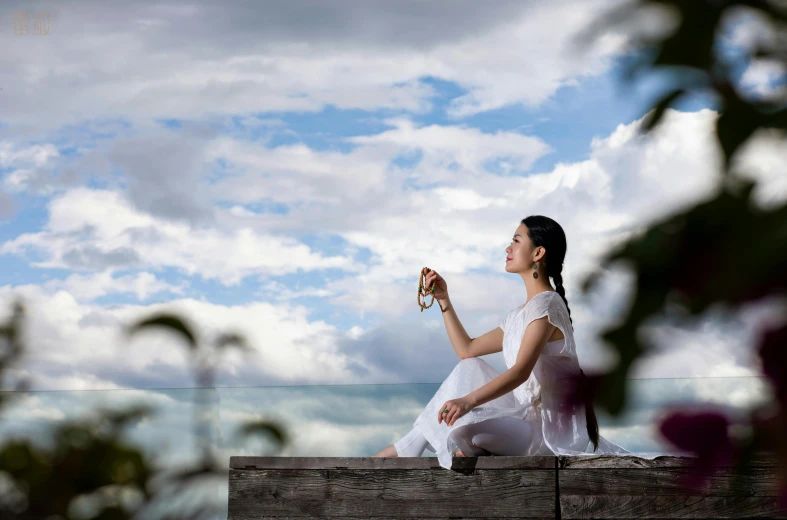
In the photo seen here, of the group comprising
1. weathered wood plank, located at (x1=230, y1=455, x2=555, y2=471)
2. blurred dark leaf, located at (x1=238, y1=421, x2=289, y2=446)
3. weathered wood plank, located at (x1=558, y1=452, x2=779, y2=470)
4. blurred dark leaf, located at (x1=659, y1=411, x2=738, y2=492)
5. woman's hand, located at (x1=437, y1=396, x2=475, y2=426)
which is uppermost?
woman's hand, located at (x1=437, y1=396, x2=475, y2=426)

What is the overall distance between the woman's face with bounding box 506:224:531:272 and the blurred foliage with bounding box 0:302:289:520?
266cm

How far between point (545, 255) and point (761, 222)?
2.78m

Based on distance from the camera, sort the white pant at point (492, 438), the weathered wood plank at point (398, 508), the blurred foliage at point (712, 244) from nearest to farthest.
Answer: the blurred foliage at point (712, 244), the weathered wood plank at point (398, 508), the white pant at point (492, 438)

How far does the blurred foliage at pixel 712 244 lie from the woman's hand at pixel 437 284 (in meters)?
2.67

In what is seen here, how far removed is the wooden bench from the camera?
242 cm

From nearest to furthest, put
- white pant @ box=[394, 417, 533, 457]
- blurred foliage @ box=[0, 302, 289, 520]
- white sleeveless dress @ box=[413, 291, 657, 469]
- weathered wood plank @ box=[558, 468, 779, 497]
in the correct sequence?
blurred foliage @ box=[0, 302, 289, 520] → weathered wood plank @ box=[558, 468, 779, 497] → white pant @ box=[394, 417, 533, 457] → white sleeveless dress @ box=[413, 291, 657, 469]

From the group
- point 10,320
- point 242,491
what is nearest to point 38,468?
point 10,320

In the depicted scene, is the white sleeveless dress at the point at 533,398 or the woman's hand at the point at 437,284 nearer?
the white sleeveless dress at the point at 533,398

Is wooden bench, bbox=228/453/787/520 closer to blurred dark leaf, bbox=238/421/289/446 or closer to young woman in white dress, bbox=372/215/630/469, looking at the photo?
young woman in white dress, bbox=372/215/630/469

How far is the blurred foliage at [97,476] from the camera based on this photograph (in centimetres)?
44

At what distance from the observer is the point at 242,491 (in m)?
2.71

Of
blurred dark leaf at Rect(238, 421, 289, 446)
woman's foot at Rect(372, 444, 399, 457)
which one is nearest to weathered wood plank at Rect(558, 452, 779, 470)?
woman's foot at Rect(372, 444, 399, 457)

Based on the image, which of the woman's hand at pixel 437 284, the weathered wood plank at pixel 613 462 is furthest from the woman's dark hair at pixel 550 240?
the weathered wood plank at pixel 613 462

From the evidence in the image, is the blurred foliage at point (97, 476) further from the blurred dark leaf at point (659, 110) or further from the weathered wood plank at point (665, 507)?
the weathered wood plank at point (665, 507)
